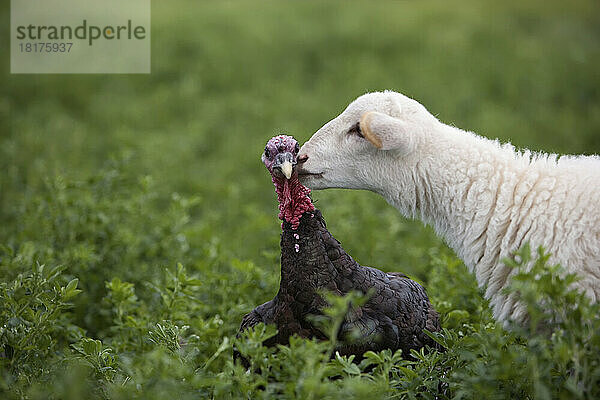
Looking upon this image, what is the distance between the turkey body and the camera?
3627 millimetres

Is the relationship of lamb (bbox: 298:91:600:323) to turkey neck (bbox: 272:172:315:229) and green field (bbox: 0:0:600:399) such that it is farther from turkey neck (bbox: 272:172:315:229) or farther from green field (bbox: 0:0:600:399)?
green field (bbox: 0:0:600:399)

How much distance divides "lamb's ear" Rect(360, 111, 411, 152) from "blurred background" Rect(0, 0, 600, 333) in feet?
6.29

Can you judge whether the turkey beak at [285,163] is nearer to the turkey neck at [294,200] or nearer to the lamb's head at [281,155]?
the lamb's head at [281,155]

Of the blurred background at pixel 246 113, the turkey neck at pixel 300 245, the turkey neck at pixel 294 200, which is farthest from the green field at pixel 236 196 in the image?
the turkey neck at pixel 294 200

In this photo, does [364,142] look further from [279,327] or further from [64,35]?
[64,35]

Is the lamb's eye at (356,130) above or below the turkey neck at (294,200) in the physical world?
above

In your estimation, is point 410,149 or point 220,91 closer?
point 410,149

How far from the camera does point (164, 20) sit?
45.7 ft

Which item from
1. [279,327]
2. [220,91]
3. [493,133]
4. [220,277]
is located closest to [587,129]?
[493,133]

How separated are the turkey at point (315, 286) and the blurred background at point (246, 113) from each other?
42.9 inches

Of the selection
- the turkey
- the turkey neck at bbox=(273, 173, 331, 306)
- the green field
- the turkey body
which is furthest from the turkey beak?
the green field

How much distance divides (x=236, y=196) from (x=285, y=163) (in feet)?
14.4

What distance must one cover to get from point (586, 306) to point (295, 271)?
1.57 m

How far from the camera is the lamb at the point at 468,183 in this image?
3.23 meters
